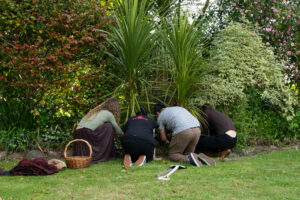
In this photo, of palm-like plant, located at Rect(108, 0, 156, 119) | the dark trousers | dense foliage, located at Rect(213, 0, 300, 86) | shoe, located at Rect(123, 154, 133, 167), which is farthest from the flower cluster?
shoe, located at Rect(123, 154, 133, 167)

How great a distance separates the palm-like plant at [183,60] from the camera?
257 inches

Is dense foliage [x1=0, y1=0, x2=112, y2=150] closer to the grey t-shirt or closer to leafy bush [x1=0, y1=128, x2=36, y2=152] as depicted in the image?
leafy bush [x1=0, y1=128, x2=36, y2=152]

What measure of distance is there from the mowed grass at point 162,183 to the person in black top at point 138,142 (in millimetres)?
433

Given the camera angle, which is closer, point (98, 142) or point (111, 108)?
point (98, 142)

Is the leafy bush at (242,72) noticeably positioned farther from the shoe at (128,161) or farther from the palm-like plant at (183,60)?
the shoe at (128,161)

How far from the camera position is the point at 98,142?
19.5ft

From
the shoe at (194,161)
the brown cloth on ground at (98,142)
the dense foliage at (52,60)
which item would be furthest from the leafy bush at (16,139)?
the shoe at (194,161)

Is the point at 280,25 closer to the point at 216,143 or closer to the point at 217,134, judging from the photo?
the point at 217,134

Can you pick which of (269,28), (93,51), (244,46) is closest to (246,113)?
(244,46)

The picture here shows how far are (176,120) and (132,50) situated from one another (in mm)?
1664

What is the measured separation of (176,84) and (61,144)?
2532 mm

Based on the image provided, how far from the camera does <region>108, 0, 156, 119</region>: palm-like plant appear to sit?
258 inches

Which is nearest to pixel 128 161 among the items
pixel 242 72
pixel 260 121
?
pixel 242 72

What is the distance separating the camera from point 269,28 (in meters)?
9.20
